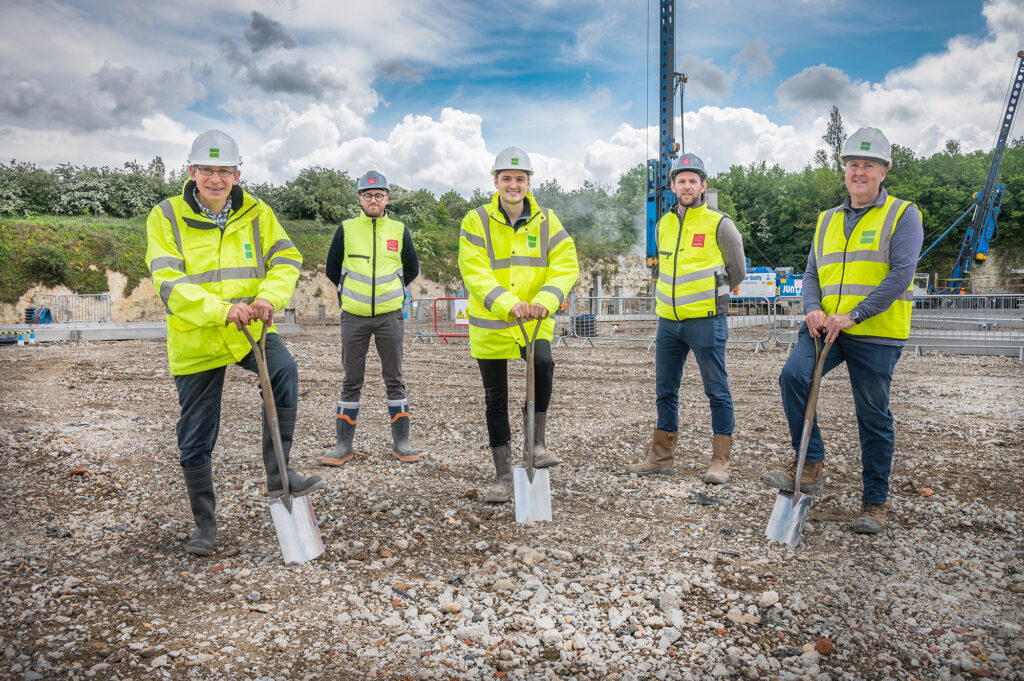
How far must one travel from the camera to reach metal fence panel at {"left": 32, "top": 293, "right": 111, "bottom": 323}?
23.2 meters

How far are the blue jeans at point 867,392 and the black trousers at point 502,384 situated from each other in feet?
4.77

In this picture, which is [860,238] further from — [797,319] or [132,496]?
[797,319]

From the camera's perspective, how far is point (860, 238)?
3928 millimetres

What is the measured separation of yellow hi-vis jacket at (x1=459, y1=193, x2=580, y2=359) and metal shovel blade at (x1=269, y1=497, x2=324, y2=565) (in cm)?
146

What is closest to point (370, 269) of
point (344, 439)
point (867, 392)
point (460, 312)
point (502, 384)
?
point (344, 439)

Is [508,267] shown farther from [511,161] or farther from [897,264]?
[897,264]

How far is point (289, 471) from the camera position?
3.71 m

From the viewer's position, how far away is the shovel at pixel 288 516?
3.47 metres

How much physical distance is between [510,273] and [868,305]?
2.14m

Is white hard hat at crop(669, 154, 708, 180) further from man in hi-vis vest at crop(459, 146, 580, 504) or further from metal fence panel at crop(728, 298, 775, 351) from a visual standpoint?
metal fence panel at crop(728, 298, 775, 351)

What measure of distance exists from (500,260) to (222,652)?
2.71 m

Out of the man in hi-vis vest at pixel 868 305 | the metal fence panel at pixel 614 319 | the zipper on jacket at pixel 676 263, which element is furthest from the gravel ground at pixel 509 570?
the metal fence panel at pixel 614 319

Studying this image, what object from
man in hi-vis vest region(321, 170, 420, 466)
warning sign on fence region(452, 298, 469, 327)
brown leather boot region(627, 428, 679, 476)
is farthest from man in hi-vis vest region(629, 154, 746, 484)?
warning sign on fence region(452, 298, 469, 327)

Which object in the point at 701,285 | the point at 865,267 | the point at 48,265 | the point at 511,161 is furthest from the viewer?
the point at 48,265
